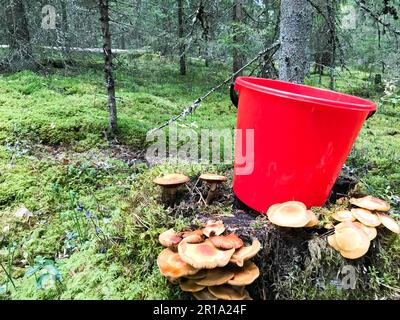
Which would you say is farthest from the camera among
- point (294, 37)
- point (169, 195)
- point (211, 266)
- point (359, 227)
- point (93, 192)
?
point (93, 192)

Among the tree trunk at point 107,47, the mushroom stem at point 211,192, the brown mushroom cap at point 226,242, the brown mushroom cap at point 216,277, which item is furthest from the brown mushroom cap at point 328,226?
the tree trunk at point 107,47

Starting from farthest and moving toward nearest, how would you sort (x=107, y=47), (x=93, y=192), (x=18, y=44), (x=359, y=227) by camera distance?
(x=18, y=44), (x=107, y=47), (x=93, y=192), (x=359, y=227)

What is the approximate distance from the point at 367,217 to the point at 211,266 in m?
1.06

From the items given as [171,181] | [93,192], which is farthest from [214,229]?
[93,192]

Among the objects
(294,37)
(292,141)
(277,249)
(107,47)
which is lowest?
(277,249)

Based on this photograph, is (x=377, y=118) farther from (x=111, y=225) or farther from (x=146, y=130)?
(x=111, y=225)

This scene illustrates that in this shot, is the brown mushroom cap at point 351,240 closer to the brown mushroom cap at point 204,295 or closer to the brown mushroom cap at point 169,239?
the brown mushroom cap at point 204,295

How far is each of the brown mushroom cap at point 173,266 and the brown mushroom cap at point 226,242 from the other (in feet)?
0.63

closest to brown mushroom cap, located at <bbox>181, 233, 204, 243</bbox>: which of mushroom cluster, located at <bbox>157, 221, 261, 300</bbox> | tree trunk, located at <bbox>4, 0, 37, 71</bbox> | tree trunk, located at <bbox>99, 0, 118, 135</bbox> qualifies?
mushroom cluster, located at <bbox>157, 221, 261, 300</bbox>

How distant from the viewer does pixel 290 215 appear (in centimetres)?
203

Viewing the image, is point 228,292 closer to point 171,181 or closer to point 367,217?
point 171,181

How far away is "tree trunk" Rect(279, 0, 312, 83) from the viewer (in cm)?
318

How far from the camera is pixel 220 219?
7.99 feet

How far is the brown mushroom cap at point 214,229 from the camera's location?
208 cm
